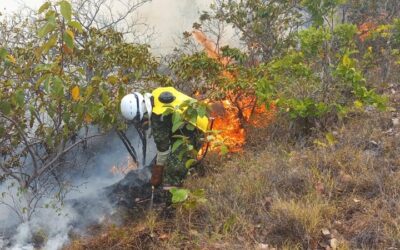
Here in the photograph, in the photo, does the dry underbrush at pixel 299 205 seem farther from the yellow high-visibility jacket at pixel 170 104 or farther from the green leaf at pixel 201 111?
the green leaf at pixel 201 111

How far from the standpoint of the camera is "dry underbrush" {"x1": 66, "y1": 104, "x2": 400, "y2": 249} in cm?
382

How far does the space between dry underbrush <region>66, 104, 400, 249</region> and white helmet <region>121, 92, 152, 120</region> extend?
3.42 feet

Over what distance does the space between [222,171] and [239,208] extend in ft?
4.66

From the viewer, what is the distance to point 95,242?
4.50 meters

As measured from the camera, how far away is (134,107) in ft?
16.3

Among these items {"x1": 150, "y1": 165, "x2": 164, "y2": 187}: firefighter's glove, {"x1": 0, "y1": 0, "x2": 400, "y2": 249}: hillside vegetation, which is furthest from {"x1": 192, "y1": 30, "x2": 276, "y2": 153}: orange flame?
{"x1": 150, "y1": 165, "x2": 164, "y2": 187}: firefighter's glove

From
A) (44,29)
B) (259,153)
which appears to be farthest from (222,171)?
(44,29)

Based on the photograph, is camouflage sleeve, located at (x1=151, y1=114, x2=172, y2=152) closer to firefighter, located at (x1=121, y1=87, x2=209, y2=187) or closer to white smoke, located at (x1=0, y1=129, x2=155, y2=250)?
firefighter, located at (x1=121, y1=87, x2=209, y2=187)

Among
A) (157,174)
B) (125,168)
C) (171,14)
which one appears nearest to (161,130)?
(157,174)

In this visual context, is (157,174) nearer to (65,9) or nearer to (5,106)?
(5,106)

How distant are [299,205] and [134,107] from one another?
2.03m

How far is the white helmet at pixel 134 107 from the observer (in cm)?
496

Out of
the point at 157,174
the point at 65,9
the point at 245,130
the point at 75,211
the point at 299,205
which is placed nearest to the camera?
the point at 65,9

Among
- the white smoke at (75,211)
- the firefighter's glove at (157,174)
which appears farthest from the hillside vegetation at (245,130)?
the firefighter's glove at (157,174)
